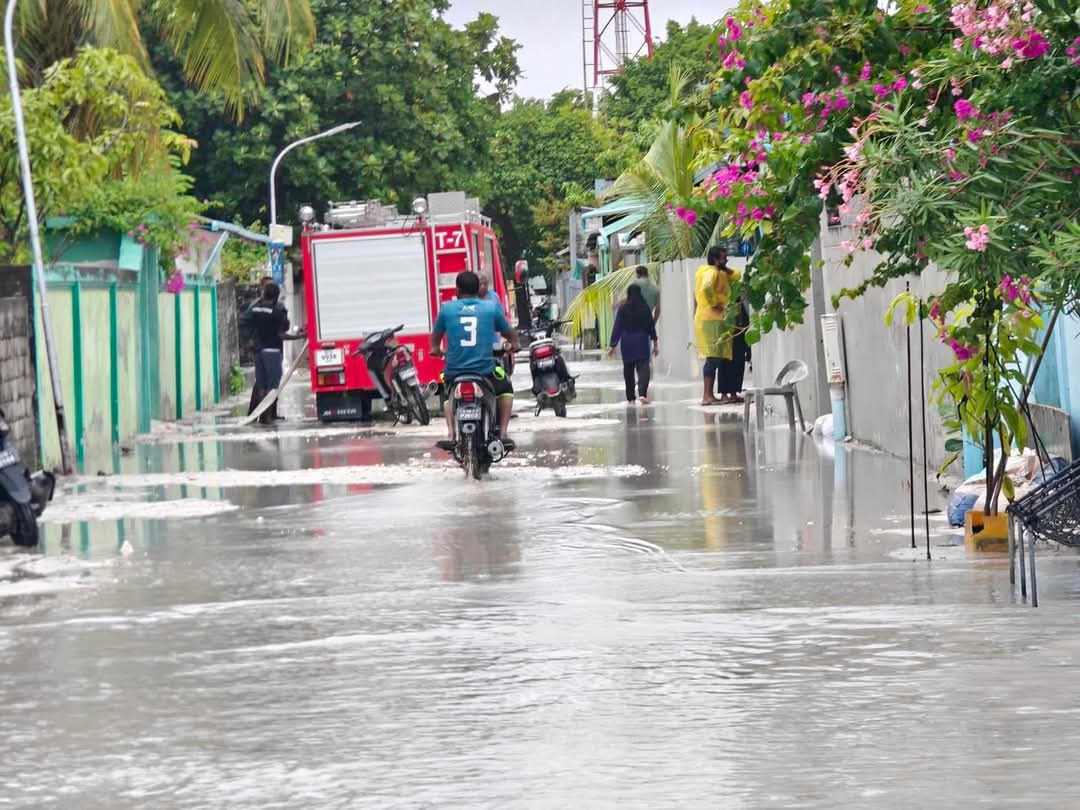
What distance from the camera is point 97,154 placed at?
22.8 meters

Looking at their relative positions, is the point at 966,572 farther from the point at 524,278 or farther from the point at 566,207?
the point at 566,207

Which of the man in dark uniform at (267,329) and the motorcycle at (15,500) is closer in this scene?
the motorcycle at (15,500)

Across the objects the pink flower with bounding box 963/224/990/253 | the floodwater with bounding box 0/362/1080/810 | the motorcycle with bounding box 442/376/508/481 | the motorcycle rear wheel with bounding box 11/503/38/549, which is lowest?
the floodwater with bounding box 0/362/1080/810

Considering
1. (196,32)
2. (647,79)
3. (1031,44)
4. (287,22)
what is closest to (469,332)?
(1031,44)

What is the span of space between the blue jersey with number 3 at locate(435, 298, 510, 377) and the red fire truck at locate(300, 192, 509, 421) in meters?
8.82

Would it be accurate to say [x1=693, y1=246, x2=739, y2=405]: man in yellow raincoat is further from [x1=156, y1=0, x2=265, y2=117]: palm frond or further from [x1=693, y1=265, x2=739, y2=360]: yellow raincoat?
[x1=156, y1=0, x2=265, y2=117]: palm frond

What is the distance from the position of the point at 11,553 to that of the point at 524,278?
23.8 metres

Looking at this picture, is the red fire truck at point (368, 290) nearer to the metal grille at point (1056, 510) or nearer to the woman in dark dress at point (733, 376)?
the woman in dark dress at point (733, 376)

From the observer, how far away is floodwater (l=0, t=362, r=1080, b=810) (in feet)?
20.8

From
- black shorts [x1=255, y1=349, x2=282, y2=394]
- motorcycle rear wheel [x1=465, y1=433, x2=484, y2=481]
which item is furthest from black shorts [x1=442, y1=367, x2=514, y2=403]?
black shorts [x1=255, y1=349, x2=282, y2=394]

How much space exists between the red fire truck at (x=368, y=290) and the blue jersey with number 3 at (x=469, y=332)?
8818 millimetres

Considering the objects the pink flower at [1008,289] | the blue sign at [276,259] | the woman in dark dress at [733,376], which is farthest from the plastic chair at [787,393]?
the blue sign at [276,259]

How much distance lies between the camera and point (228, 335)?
36750 mm

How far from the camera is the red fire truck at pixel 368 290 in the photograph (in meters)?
26.1
